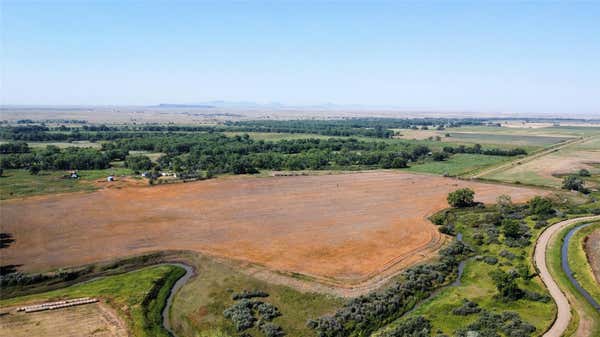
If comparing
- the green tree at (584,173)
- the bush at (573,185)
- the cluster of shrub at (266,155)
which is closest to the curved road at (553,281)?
the bush at (573,185)

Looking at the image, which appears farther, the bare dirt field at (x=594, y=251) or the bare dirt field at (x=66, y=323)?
the bare dirt field at (x=594, y=251)

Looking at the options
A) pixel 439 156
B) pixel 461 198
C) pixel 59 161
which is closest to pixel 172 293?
pixel 461 198

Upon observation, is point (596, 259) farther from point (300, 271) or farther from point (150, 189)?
point (150, 189)

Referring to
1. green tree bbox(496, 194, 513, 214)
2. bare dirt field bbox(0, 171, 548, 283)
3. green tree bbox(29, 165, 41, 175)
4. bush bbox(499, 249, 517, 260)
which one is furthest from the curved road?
green tree bbox(29, 165, 41, 175)

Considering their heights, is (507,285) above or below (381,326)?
above

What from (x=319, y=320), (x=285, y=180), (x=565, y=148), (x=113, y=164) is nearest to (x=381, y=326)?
(x=319, y=320)

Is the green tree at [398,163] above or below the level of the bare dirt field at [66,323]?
above

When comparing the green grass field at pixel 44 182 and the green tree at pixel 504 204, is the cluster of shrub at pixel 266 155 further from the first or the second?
the green tree at pixel 504 204
